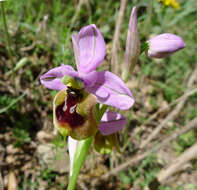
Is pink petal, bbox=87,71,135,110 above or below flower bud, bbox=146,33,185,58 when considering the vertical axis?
below

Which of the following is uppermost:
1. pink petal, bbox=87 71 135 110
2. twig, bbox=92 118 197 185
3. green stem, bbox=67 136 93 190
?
pink petal, bbox=87 71 135 110

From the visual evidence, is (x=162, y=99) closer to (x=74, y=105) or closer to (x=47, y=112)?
(x=47, y=112)

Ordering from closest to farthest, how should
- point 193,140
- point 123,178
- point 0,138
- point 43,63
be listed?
point 0,138 < point 123,178 < point 43,63 < point 193,140

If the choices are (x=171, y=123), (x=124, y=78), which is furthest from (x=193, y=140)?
(x=124, y=78)

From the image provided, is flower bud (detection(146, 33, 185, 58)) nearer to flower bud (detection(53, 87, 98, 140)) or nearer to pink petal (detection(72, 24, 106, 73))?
pink petal (detection(72, 24, 106, 73))

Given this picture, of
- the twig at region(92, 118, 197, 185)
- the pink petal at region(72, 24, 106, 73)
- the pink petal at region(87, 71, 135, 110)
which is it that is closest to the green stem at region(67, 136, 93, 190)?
the pink petal at region(87, 71, 135, 110)

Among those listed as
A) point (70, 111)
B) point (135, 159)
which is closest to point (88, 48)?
point (70, 111)
